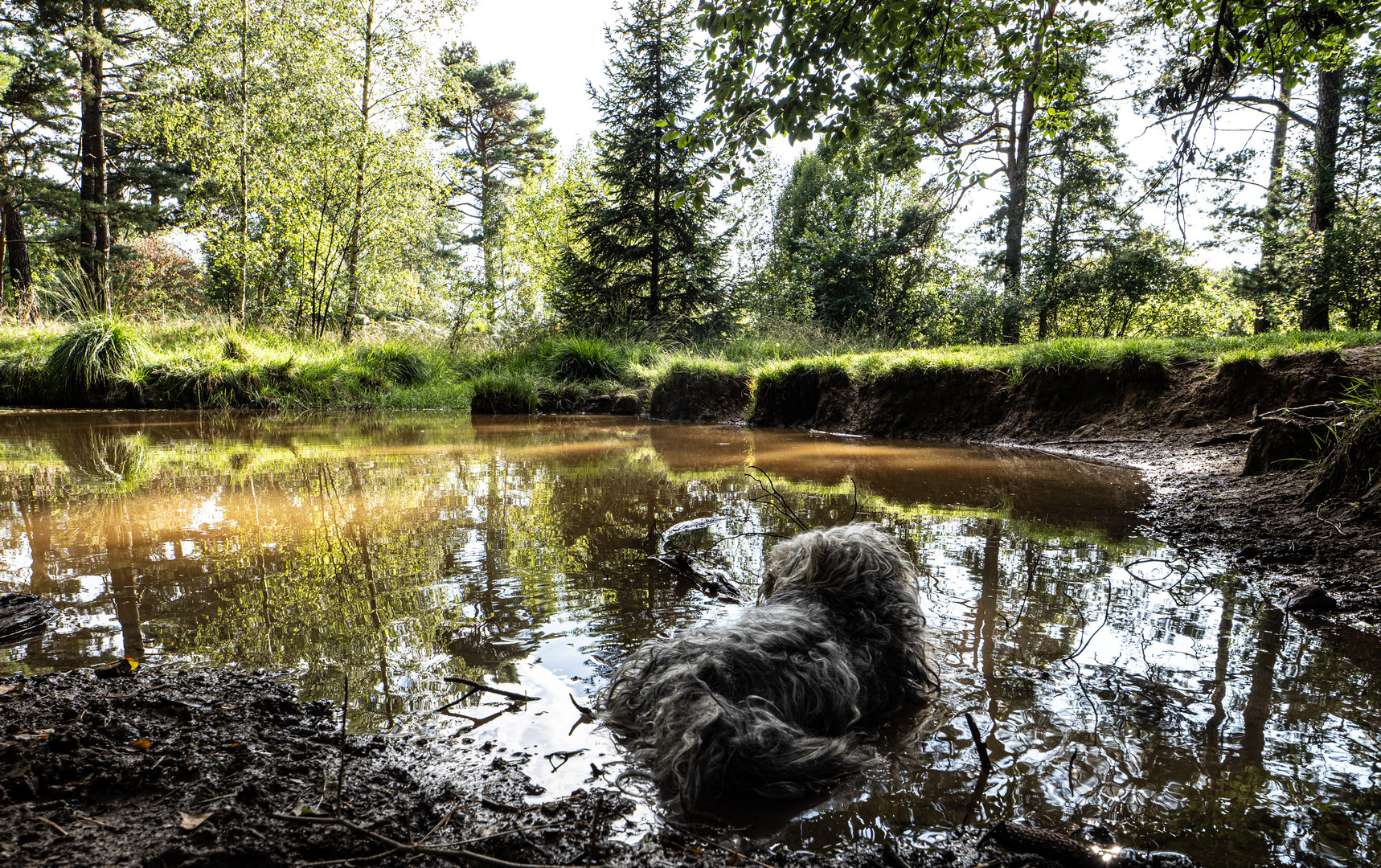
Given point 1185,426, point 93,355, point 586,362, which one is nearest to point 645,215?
point 586,362

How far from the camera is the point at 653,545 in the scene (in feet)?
14.2

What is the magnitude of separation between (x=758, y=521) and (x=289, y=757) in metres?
3.46

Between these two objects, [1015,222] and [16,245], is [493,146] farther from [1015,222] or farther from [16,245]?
[1015,222]

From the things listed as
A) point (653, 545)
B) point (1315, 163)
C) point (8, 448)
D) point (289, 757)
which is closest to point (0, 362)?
point (8, 448)

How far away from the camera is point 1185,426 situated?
7969 mm

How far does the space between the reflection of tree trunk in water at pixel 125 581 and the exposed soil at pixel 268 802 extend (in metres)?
0.54

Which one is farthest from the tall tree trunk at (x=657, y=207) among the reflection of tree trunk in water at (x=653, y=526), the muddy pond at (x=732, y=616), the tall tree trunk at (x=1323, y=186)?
the reflection of tree trunk in water at (x=653, y=526)

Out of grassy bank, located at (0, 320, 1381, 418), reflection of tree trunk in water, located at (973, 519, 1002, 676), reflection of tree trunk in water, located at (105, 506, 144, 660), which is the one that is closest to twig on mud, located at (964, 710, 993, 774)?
reflection of tree trunk in water, located at (973, 519, 1002, 676)

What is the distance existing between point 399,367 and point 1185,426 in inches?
655

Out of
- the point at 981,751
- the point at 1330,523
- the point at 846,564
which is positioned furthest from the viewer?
the point at 1330,523

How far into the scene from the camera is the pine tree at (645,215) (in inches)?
793

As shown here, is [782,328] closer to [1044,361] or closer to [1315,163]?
[1044,361]

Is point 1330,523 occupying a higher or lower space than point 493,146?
lower

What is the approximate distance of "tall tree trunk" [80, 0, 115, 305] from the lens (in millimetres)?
21984
